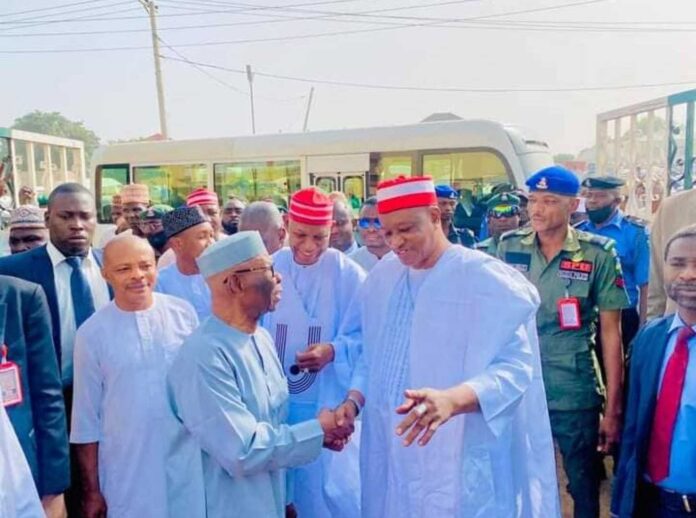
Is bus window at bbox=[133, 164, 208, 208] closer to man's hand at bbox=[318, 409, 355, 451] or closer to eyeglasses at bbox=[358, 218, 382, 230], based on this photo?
eyeglasses at bbox=[358, 218, 382, 230]

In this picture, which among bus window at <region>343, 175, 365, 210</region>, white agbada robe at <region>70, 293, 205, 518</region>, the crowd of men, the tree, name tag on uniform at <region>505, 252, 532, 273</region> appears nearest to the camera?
the crowd of men

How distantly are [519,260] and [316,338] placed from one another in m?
1.12

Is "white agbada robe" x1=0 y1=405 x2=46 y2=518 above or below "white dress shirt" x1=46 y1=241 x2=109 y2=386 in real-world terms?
below

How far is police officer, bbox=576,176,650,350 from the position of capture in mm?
4582

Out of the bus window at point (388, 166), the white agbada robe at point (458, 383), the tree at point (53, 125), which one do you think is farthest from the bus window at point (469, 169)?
the tree at point (53, 125)

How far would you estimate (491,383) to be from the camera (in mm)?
1930

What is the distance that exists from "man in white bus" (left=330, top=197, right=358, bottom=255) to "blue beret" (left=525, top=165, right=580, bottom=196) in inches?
76.4

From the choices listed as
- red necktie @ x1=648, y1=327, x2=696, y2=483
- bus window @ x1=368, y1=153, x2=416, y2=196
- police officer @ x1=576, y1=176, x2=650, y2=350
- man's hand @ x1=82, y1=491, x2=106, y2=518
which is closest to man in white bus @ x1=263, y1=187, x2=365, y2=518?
man's hand @ x1=82, y1=491, x2=106, y2=518

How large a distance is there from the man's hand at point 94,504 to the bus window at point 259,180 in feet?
27.3

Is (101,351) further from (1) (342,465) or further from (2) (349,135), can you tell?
(2) (349,135)

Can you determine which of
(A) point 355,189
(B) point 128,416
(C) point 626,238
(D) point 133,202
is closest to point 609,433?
(B) point 128,416

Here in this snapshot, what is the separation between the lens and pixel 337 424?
213 cm

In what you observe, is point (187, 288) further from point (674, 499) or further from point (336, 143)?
point (336, 143)

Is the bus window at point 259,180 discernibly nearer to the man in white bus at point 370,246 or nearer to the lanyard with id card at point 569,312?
the man in white bus at point 370,246
